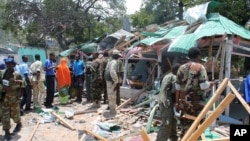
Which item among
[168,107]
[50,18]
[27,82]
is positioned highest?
[50,18]

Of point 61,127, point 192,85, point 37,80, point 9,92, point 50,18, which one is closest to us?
point 192,85

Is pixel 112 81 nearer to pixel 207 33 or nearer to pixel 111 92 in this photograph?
pixel 111 92

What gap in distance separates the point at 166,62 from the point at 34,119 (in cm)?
528

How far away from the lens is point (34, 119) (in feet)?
27.8

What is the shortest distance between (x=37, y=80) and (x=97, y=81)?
192 centimetres

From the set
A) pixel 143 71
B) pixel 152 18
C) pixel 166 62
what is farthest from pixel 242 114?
pixel 152 18

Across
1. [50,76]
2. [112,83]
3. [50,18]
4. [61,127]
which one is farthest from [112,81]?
[50,18]

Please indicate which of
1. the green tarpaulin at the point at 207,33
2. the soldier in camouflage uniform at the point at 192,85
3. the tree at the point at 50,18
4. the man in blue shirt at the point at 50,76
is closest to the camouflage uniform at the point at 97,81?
the man in blue shirt at the point at 50,76

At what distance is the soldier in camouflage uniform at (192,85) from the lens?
5.00 metres

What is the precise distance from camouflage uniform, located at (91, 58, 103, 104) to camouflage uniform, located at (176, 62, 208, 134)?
4.87 metres

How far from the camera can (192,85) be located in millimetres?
5070

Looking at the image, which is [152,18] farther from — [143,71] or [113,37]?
[143,71]

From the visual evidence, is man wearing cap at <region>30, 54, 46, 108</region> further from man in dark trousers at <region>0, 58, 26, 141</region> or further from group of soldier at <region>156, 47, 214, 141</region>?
group of soldier at <region>156, 47, 214, 141</region>

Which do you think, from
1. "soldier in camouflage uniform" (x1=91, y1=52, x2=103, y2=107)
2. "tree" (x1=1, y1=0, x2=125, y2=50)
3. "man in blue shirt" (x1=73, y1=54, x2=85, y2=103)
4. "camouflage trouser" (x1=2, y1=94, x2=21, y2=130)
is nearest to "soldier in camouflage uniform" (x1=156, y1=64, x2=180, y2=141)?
"camouflage trouser" (x1=2, y1=94, x2=21, y2=130)
